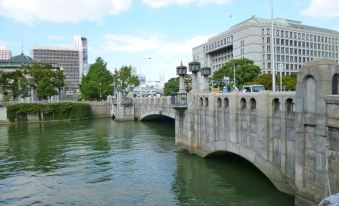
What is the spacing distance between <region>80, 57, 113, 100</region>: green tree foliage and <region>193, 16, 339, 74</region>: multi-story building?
198 feet

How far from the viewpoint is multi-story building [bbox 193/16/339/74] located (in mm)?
145000

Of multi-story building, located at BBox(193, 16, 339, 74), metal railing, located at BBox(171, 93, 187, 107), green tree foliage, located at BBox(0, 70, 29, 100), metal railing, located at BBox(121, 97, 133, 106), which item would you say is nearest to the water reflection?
metal railing, located at BBox(171, 93, 187, 107)

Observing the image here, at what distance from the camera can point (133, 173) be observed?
27891 mm

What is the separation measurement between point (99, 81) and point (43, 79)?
17243 mm

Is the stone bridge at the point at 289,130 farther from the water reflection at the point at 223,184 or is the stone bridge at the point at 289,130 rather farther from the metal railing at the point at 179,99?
the metal railing at the point at 179,99

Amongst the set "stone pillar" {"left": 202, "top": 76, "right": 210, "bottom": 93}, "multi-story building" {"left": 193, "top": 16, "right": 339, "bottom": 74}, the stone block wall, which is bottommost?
the stone block wall

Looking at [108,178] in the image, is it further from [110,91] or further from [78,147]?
[110,91]

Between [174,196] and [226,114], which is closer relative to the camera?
[174,196]

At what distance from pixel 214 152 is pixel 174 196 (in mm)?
8825

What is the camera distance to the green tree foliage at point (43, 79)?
100 meters

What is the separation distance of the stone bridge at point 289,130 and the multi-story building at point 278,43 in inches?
4715

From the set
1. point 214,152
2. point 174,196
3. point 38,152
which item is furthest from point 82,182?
point 38,152

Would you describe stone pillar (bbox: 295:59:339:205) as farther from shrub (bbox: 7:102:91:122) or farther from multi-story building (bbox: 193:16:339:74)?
multi-story building (bbox: 193:16:339:74)

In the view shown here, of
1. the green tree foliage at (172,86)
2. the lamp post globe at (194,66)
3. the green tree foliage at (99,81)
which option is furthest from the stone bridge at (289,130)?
the green tree foliage at (172,86)
